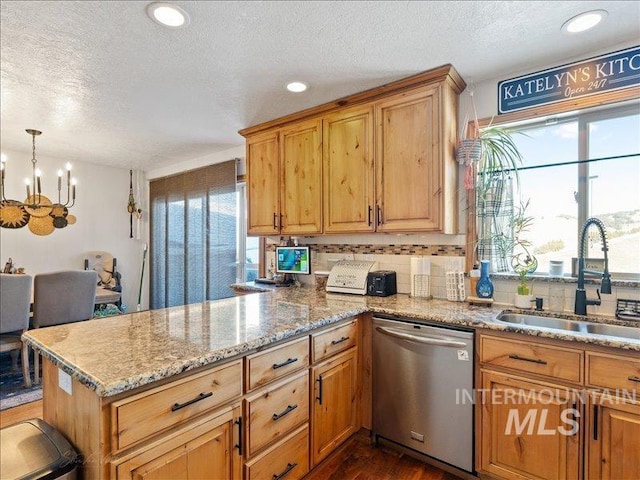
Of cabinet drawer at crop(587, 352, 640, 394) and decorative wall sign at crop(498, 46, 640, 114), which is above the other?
decorative wall sign at crop(498, 46, 640, 114)

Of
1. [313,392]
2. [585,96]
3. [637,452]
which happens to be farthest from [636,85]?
[313,392]

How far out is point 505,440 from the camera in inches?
67.6

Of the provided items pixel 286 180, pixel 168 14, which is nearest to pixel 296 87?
pixel 286 180

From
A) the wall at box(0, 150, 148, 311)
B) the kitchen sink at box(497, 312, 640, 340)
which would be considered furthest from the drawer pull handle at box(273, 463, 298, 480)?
the wall at box(0, 150, 148, 311)

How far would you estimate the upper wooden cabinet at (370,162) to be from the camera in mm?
2209

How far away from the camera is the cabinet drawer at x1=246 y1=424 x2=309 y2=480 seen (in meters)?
1.47

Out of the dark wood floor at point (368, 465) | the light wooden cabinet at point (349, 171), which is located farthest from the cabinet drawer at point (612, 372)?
the light wooden cabinet at point (349, 171)

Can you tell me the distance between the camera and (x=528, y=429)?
5.44 feet

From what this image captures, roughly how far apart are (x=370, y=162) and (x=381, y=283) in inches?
35.5

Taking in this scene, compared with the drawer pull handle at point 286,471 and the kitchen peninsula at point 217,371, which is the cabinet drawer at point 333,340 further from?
the drawer pull handle at point 286,471

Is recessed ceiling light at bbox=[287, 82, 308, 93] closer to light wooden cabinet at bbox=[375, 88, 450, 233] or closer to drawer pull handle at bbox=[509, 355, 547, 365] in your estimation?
light wooden cabinet at bbox=[375, 88, 450, 233]

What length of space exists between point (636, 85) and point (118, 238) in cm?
604

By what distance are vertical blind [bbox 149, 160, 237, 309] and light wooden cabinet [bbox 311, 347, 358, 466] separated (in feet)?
7.66

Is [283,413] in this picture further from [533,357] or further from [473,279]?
[473,279]
